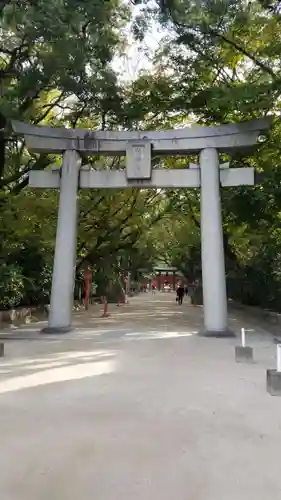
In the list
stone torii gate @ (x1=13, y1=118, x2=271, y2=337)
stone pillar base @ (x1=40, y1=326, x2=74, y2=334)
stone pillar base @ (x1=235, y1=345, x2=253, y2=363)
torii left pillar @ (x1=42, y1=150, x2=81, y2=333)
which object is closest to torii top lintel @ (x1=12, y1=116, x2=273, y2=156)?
stone torii gate @ (x1=13, y1=118, x2=271, y2=337)

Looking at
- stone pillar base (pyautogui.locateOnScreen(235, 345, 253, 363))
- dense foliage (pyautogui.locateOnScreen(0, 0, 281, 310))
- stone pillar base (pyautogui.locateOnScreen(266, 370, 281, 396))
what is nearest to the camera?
stone pillar base (pyautogui.locateOnScreen(266, 370, 281, 396))

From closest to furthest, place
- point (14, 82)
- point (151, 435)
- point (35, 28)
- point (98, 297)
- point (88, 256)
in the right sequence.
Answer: point (151, 435), point (35, 28), point (14, 82), point (88, 256), point (98, 297)

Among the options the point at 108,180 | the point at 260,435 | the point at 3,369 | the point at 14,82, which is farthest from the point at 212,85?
the point at 260,435

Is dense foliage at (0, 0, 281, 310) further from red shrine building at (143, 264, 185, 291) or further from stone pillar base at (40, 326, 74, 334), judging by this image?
red shrine building at (143, 264, 185, 291)

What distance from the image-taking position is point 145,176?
1414cm

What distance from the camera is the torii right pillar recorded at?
13203 millimetres

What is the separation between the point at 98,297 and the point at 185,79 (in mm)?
22073

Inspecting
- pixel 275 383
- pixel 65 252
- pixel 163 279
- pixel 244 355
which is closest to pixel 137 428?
pixel 275 383

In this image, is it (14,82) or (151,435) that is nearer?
(151,435)

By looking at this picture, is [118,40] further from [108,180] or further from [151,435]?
[151,435]

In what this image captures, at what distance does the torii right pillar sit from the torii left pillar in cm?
381

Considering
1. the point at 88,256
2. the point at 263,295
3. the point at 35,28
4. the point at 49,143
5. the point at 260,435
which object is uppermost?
the point at 35,28

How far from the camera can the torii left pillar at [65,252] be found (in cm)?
1361

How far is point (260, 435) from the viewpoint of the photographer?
4711 millimetres
